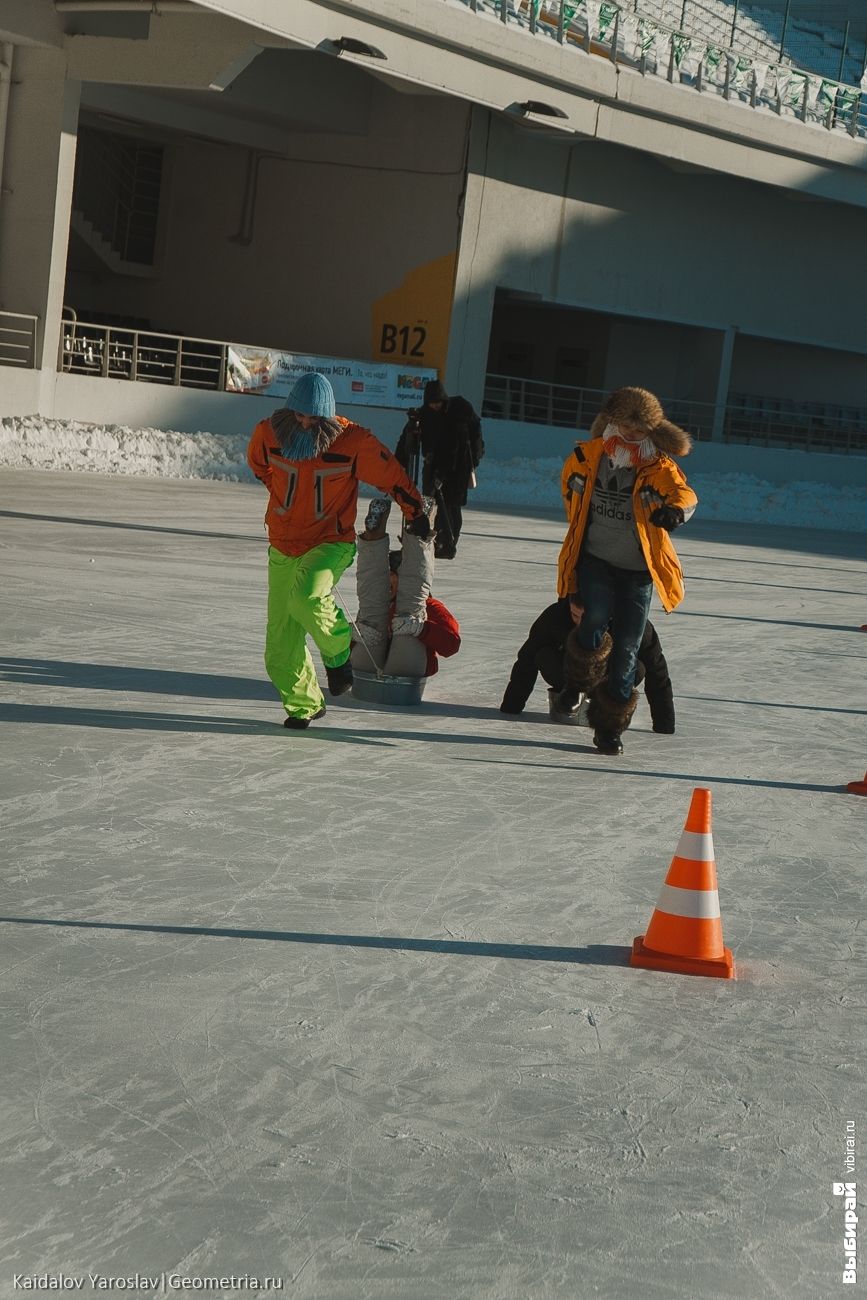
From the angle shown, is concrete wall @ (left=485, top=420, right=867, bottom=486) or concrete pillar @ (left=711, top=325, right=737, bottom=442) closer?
concrete wall @ (left=485, top=420, right=867, bottom=486)

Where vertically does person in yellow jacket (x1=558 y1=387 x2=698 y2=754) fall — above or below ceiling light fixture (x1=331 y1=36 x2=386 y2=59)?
below

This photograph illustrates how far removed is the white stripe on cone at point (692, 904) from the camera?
5.04 m

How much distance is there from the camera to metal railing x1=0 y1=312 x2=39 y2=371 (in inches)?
984

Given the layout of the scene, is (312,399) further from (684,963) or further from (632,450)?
(684,963)

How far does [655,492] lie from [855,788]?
170 cm

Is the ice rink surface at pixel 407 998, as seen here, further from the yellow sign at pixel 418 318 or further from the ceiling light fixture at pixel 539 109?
the yellow sign at pixel 418 318

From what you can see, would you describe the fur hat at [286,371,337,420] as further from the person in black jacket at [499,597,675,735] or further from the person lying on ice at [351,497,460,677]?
the person in black jacket at [499,597,675,735]

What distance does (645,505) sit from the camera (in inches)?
320

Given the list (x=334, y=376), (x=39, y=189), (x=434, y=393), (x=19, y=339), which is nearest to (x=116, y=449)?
(x=19, y=339)

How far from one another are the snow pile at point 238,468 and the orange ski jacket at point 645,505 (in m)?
14.9

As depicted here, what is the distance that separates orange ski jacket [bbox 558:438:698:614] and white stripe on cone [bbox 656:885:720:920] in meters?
3.08

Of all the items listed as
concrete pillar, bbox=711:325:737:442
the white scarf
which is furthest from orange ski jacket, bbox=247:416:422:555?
concrete pillar, bbox=711:325:737:442

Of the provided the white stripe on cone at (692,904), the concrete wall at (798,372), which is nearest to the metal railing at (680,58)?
the concrete wall at (798,372)

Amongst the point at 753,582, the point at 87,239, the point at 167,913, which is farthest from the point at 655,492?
the point at 87,239
